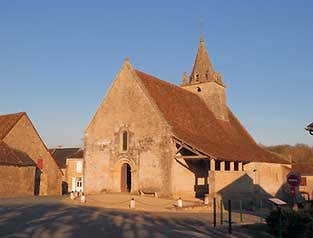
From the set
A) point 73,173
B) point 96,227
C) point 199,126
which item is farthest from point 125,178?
point 73,173

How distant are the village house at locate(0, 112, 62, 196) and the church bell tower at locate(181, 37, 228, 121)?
576 inches

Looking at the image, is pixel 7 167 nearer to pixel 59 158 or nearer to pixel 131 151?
pixel 131 151

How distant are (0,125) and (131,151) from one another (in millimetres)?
13906

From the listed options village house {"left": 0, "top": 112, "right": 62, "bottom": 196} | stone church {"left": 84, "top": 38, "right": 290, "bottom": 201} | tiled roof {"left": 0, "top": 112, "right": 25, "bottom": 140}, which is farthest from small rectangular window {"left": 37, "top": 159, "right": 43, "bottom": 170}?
stone church {"left": 84, "top": 38, "right": 290, "bottom": 201}

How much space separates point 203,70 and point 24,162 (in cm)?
1775

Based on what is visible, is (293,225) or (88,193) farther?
(88,193)

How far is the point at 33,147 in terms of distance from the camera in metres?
34.4

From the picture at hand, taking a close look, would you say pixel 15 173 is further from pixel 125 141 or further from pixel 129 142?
pixel 129 142

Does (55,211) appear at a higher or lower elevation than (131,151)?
lower

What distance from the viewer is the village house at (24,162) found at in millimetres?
29188

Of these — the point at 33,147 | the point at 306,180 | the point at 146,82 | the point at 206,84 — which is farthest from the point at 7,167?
the point at 306,180

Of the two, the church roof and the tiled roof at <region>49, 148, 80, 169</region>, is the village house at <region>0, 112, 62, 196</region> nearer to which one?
the church roof

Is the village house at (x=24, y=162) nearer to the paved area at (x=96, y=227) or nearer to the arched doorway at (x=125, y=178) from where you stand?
the arched doorway at (x=125, y=178)

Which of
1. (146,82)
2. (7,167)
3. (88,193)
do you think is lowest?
(88,193)
